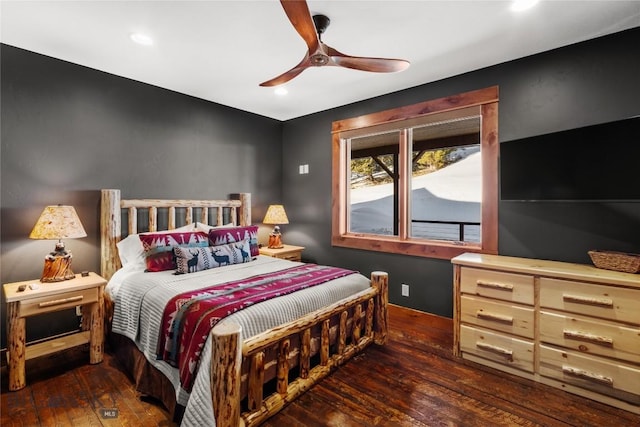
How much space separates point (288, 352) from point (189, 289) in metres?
0.83

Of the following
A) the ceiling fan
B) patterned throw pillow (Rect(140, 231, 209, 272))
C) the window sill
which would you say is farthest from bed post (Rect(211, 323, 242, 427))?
the window sill

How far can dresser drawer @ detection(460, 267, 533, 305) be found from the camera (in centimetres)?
219

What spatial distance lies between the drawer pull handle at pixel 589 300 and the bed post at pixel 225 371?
2122 mm

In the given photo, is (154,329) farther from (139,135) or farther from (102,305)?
(139,135)

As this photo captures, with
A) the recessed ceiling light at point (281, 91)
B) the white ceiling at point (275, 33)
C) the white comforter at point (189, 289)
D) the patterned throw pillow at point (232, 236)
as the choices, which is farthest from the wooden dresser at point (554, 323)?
the recessed ceiling light at point (281, 91)

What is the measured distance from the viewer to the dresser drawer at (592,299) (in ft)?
6.02

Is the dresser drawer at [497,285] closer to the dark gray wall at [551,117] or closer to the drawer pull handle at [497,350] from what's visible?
the drawer pull handle at [497,350]

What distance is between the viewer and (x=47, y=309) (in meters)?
2.17

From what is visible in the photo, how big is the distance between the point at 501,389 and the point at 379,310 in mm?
987

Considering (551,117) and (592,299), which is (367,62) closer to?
(551,117)

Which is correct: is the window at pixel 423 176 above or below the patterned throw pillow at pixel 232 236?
above

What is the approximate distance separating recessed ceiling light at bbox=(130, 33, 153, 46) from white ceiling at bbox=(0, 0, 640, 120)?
0.05m

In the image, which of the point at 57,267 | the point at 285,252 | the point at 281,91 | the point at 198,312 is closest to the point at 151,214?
the point at 57,267

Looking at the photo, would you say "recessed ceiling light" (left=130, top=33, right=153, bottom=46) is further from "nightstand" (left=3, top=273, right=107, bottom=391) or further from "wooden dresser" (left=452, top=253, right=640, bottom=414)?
"wooden dresser" (left=452, top=253, right=640, bottom=414)
